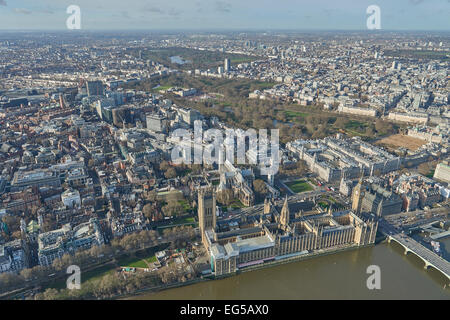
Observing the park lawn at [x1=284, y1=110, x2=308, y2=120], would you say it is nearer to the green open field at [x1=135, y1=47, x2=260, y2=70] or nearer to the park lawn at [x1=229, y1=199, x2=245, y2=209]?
the park lawn at [x1=229, y1=199, x2=245, y2=209]

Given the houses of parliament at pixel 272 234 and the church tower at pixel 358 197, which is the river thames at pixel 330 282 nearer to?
the houses of parliament at pixel 272 234

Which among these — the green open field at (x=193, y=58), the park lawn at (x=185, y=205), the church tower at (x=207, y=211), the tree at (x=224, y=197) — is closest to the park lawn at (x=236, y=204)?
the tree at (x=224, y=197)

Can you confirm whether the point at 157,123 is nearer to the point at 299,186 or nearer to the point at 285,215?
the point at 299,186

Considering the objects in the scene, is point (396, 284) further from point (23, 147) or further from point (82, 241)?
point (23, 147)

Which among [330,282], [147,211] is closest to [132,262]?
[147,211]

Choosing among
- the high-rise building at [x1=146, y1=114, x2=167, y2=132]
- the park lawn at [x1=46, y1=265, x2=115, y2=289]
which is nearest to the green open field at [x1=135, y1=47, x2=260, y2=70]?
the high-rise building at [x1=146, y1=114, x2=167, y2=132]

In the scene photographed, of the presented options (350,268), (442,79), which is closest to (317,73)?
(442,79)
